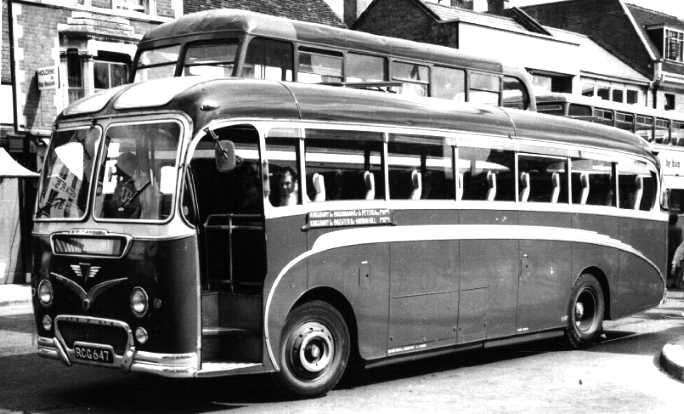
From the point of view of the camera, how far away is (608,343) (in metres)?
13.3

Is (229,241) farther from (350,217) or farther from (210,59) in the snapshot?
(210,59)

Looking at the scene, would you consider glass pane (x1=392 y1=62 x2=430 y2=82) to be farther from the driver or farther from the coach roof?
the driver

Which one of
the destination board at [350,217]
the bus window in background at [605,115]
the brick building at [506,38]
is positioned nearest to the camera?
the destination board at [350,217]

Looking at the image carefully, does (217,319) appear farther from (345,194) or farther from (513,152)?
(513,152)

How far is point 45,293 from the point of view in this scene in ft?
29.4

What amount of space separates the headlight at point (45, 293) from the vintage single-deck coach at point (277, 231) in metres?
0.02

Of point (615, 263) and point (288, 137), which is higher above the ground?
point (288, 137)

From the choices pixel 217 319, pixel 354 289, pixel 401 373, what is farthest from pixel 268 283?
pixel 401 373

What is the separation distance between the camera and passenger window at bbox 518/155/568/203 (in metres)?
11.8

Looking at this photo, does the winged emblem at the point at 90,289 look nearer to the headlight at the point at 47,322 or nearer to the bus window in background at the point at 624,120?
the headlight at the point at 47,322

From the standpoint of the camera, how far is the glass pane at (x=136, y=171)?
27.3 ft

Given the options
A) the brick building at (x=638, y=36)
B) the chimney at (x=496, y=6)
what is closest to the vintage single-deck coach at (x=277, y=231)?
the chimney at (x=496, y=6)

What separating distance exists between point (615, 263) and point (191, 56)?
6.42 meters

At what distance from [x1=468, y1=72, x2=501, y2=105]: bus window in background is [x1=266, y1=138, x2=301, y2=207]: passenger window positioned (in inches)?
187
